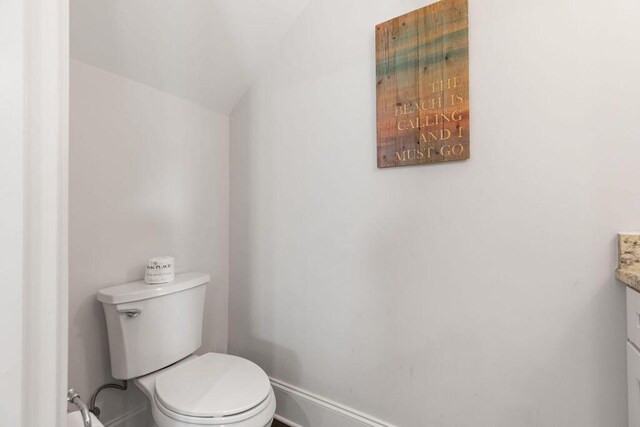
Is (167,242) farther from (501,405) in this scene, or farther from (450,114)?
(501,405)

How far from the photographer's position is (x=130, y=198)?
52.9 inches

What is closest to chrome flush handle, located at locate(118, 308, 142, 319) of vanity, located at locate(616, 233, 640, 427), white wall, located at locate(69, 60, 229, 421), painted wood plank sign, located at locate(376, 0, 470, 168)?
white wall, located at locate(69, 60, 229, 421)

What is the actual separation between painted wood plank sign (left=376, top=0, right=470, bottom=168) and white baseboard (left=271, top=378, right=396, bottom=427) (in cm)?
106

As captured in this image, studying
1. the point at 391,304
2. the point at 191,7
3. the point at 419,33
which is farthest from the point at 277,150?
the point at 391,304

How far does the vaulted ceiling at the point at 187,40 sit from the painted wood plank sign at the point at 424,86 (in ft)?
1.90

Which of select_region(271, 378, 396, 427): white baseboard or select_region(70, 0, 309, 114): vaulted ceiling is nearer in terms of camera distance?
select_region(70, 0, 309, 114): vaulted ceiling

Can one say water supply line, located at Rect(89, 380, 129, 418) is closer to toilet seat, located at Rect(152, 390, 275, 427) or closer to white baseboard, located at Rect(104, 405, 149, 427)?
white baseboard, located at Rect(104, 405, 149, 427)

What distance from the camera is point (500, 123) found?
1032 mm

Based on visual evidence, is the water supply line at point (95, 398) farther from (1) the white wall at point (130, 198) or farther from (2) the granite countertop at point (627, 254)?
(2) the granite countertop at point (627, 254)

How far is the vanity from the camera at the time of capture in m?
0.77

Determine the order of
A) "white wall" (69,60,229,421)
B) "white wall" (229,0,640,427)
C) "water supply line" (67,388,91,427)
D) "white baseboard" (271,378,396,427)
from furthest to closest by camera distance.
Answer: "white baseboard" (271,378,396,427) → "white wall" (69,60,229,421) → "white wall" (229,0,640,427) → "water supply line" (67,388,91,427)

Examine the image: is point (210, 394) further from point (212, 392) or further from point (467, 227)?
point (467, 227)

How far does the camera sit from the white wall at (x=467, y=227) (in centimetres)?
90

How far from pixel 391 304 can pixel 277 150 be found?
914mm
